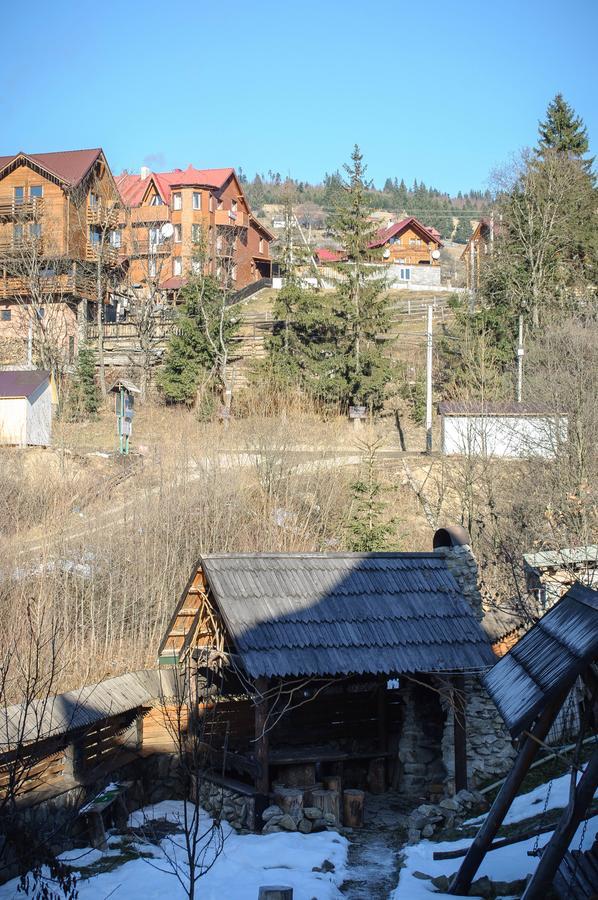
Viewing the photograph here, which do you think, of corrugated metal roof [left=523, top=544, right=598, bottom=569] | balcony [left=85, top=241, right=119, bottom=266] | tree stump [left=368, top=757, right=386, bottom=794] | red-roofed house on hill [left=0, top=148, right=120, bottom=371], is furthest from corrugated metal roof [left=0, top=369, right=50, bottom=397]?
corrugated metal roof [left=523, top=544, right=598, bottom=569]

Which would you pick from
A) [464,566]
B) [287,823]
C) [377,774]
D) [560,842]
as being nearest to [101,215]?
[464,566]

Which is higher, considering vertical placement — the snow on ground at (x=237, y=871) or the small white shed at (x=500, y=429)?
the small white shed at (x=500, y=429)

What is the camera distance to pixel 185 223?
57125 mm

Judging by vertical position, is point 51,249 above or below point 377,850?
above

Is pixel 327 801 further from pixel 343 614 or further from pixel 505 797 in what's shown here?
pixel 505 797

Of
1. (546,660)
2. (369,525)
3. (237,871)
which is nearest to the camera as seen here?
(546,660)

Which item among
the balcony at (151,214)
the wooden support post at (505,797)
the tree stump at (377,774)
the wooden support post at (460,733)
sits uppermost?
the balcony at (151,214)

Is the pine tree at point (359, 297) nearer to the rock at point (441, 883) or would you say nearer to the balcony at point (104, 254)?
the balcony at point (104, 254)

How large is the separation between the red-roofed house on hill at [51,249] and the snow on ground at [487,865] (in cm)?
3672

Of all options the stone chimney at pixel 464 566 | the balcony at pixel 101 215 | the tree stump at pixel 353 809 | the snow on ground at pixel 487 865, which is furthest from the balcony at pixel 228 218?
the snow on ground at pixel 487 865

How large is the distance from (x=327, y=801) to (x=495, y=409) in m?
18.1

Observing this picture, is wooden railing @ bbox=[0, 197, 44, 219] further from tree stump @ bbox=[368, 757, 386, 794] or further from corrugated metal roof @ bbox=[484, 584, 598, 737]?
corrugated metal roof @ bbox=[484, 584, 598, 737]

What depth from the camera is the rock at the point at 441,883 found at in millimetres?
9123

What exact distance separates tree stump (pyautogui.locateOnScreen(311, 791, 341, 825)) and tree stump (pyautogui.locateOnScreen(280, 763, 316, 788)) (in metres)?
0.73
